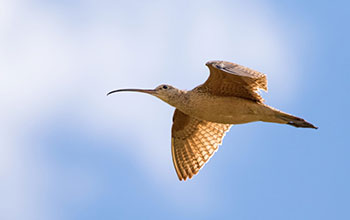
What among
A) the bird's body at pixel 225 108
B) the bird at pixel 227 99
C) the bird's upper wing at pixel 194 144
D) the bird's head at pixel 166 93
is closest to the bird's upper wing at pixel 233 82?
the bird at pixel 227 99

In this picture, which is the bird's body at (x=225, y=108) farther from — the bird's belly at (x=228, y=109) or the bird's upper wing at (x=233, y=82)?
the bird's upper wing at (x=233, y=82)

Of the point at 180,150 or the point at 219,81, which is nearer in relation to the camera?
the point at 219,81

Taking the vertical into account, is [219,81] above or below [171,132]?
above

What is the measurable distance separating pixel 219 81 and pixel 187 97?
81 cm

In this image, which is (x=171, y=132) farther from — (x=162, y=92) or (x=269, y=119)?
(x=269, y=119)

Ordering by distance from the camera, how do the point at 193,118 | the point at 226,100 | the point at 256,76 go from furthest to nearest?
the point at 193,118
the point at 226,100
the point at 256,76

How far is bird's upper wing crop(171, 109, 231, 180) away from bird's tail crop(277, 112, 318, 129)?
2.40 meters

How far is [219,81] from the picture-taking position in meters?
14.5

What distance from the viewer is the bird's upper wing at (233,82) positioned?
13.9 m

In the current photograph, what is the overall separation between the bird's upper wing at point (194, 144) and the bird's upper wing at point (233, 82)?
2.09 meters

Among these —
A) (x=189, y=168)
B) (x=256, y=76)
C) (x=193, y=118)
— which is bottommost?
(x=189, y=168)

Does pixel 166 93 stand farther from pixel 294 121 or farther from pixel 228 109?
pixel 294 121

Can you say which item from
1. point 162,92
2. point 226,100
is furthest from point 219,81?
point 162,92

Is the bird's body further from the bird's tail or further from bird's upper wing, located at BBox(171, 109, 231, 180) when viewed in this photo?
bird's upper wing, located at BBox(171, 109, 231, 180)
